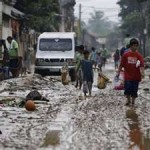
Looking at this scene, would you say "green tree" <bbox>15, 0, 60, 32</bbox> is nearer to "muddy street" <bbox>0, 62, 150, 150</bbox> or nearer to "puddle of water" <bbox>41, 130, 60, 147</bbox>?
"muddy street" <bbox>0, 62, 150, 150</bbox>

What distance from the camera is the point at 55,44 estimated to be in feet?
102

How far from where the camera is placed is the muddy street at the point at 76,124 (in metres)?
9.22

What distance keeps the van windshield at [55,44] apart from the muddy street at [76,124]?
13.2 m

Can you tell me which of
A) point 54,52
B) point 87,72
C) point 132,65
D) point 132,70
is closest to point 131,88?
point 132,70

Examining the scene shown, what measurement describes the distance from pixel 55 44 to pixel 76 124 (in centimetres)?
1987

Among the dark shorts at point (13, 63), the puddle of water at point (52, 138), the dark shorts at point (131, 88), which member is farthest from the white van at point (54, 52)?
the puddle of water at point (52, 138)

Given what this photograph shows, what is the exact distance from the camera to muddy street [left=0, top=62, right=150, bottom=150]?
922 cm

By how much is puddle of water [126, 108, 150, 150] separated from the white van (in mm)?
17398

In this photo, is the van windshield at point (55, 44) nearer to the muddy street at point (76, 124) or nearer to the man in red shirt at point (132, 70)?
the muddy street at point (76, 124)

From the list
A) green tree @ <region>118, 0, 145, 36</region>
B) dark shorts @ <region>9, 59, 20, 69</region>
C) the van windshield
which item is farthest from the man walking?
green tree @ <region>118, 0, 145, 36</region>

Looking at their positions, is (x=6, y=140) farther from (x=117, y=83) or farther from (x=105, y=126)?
(x=117, y=83)

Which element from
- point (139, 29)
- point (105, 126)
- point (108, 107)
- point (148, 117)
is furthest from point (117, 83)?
point (139, 29)

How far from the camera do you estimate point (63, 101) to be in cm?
1661

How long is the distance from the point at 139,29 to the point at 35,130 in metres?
67.7
